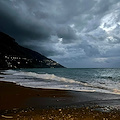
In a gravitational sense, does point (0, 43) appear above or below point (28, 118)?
above

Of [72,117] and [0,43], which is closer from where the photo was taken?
[72,117]

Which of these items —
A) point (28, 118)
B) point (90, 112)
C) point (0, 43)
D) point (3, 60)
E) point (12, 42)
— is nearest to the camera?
point (28, 118)

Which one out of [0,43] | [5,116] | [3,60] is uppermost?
[0,43]

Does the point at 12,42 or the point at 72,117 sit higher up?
the point at 12,42

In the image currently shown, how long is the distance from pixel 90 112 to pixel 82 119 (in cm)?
118

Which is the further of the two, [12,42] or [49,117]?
[12,42]

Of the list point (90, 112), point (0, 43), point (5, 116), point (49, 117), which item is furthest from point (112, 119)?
point (0, 43)

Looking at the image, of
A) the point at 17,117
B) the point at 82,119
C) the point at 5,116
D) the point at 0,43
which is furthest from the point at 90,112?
the point at 0,43

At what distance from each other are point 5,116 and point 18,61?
20158 centimetres

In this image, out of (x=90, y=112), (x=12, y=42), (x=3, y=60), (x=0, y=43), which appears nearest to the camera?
(x=90, y=112)

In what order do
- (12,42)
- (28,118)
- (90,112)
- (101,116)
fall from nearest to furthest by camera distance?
(28,118) < (101,116) < (90,112) < (12,42)

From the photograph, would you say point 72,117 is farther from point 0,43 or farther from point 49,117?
point 0,43

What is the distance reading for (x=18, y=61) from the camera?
654 ft

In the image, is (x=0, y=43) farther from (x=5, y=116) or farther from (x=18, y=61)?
(x=5, y=116)
